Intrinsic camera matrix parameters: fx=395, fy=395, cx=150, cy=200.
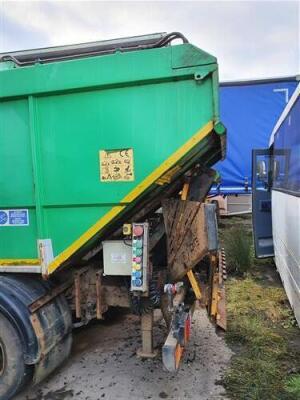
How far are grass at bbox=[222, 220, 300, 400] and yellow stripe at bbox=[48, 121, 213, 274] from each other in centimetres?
160

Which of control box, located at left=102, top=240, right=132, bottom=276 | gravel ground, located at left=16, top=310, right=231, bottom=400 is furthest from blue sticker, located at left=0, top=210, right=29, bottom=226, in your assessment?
gravel ground, located at left=16, top=310, right=231, bottom=400

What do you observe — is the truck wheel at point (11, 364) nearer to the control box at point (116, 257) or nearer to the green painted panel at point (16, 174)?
the green painted panel at point (16, 174)

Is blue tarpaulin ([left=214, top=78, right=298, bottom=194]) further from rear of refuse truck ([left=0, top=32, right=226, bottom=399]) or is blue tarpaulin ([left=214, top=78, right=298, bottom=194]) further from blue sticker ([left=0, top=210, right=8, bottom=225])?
blue sticker ([left=0, top=210, right=8, bottom=225])

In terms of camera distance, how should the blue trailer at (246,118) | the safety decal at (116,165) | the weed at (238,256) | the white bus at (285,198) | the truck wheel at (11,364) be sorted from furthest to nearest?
the blue trailer at (246,118), the weed at (238,256), the white bus at (285,198), the truck wheel at (11,364), the safety decal at (116,165)

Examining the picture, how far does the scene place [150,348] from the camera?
3.16 metres

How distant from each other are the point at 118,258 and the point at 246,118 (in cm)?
691

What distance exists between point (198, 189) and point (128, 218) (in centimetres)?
67

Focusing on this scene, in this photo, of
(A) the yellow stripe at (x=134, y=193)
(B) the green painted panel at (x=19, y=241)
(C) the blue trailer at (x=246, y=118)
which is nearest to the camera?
(A) the yellow stripe at (x=134, y=193)

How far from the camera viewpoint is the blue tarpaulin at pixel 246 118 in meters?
8.86

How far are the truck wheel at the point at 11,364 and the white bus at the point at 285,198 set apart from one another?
8.13 feet

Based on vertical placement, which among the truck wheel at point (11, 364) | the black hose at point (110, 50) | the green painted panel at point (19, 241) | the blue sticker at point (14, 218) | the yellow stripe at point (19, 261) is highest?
the black hose at point (110, 50)

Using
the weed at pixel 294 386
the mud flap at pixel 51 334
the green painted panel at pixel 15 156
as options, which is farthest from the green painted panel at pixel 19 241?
the weed at pixel 294 386

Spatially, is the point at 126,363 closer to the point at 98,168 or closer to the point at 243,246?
the point at 98,168

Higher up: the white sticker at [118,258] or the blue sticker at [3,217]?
the blue sticker at [3,217]
